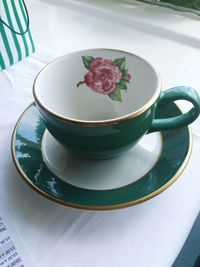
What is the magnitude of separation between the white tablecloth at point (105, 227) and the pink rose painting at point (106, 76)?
12 centimetres

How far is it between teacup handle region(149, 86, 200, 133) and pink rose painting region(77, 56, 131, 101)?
0.07 metres

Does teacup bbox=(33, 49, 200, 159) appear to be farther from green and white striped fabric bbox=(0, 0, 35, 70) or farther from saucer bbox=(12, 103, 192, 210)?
green and white striped fabric bbox=(0, 0, 35, 70)

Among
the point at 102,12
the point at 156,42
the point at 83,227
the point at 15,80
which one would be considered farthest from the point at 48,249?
the point at 102,12

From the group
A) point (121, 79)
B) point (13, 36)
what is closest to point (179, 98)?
point (121, 79)

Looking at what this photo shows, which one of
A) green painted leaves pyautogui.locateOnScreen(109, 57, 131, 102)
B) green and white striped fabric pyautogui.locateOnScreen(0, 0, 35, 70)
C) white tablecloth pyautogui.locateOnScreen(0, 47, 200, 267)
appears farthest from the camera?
green and white striped fabric pyautogui.locateOnScreen(0, 0, 35, 70)

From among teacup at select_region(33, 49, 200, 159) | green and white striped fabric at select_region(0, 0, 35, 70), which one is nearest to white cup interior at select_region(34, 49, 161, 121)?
teacup at select_region(33, 49, 200, 159)

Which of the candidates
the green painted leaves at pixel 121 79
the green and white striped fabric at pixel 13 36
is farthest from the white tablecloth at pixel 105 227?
the green and white striped fabric at pixel 13 36

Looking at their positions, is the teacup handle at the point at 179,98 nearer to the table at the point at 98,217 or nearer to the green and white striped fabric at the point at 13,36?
the table at the point at 98,217

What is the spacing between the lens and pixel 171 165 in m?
0.32

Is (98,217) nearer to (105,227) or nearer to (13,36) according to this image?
(105,227)

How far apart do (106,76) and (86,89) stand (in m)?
0.03

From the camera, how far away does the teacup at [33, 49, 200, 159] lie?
289mm

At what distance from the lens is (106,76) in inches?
15.5

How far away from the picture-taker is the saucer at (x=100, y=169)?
292 mm
